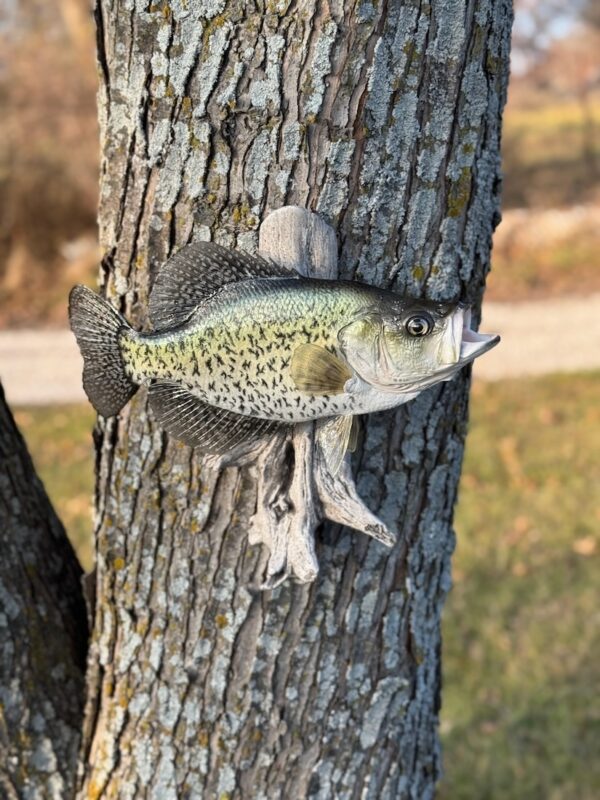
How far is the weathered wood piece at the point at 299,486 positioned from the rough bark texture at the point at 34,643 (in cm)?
70

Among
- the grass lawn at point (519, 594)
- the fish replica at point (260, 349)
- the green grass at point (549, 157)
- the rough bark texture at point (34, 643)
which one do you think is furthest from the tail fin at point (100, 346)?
the green grass at point (549, 157)

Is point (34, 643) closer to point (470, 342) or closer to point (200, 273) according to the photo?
point (200, 273)

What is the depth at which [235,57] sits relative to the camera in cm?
161

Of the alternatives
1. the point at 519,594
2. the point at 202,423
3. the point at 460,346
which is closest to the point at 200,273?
the point at 202,423

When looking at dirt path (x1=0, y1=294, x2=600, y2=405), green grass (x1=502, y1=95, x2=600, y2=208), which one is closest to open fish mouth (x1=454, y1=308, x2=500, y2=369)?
dirt path (x1=0, y1=294, x2=600, y2=405)

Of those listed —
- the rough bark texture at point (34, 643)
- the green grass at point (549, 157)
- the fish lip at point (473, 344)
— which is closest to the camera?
the fish lip at point (473, 344)

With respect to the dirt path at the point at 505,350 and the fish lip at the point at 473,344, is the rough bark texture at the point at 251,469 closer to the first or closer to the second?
the fish lip at the point at 473,344

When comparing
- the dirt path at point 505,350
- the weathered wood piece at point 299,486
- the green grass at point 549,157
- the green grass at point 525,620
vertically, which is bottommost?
the green grass at point 525,620

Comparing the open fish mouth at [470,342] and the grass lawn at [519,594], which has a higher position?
the open fish mouth at [470,342]

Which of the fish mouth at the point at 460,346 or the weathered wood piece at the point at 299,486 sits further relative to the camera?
the weathered wood piece at the point at 299,486

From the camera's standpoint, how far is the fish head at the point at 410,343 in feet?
4.68

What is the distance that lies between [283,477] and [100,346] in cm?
46

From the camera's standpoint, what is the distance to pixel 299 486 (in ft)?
5.49

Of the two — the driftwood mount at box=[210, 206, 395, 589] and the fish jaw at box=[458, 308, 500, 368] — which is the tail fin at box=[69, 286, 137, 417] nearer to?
the driftwood mount at box=[210, 206, 395, 589]
